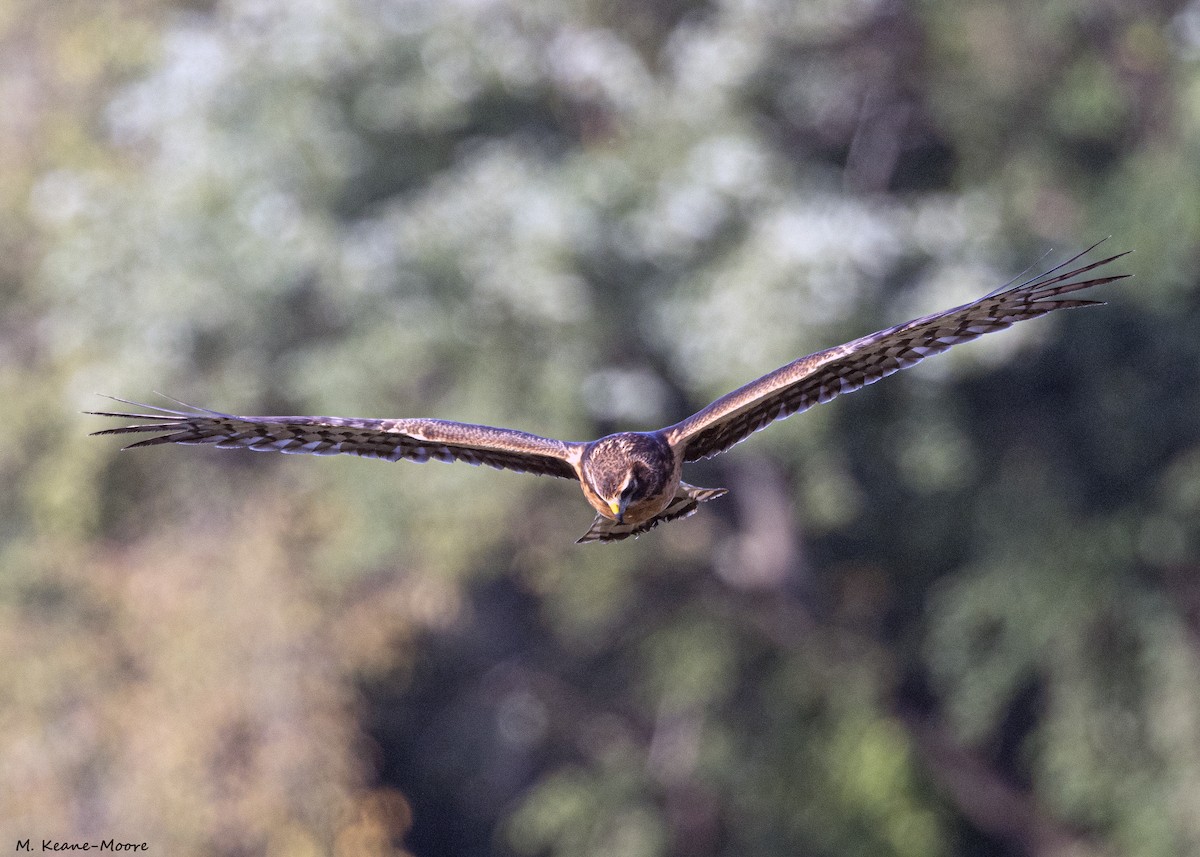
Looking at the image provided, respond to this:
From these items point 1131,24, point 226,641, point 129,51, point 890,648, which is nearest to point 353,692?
point 226,641

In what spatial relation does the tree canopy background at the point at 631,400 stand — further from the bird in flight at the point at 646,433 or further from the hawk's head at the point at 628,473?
the hawk's head at the point at 628,473

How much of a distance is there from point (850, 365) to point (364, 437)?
1.74m

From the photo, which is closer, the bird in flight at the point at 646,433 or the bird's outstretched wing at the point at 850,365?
the bird's outstretched wing at the point at 850,365

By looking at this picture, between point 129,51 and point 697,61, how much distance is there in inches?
211

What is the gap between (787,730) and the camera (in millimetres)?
16281

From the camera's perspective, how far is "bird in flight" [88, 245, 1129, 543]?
5.96 metres

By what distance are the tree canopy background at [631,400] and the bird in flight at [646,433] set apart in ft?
21.7

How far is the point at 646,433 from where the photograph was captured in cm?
611

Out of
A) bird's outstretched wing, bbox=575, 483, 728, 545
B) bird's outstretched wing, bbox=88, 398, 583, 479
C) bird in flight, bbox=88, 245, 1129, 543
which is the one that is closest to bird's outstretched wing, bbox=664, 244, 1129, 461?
bird in flight, bbox=88, 245, 1129, 543

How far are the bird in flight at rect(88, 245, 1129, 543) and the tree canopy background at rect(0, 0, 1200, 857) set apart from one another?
662cm

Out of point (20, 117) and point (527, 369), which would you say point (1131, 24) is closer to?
point (527, 369)

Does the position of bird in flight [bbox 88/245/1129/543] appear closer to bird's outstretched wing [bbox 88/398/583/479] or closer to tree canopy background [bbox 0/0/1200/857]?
bird's outstretched wing [bbox 88/398/583/479]

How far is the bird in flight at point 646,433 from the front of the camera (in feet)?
19.5

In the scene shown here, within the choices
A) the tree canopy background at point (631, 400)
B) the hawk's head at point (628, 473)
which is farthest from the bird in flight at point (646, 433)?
the tree canopy background at point (631, 400)
